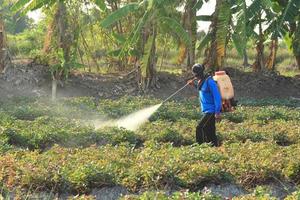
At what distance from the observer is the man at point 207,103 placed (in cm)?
848

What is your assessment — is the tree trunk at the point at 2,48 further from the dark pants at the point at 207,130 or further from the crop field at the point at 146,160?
the dark pants at the point at 207,130

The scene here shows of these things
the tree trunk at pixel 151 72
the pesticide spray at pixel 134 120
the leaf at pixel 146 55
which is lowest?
the pesticide spray at pixel 134 120

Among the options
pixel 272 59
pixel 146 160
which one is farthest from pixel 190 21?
pixel 146 160

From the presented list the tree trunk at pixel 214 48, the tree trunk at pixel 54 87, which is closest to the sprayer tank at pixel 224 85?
the tree trunk at pixel 214 48

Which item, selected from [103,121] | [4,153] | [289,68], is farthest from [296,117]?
[289,68]

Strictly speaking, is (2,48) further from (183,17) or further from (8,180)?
(8,180)

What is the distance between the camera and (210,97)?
28.5 feet

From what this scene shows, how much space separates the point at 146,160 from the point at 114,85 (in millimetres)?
9932

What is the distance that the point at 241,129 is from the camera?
983 centimetres

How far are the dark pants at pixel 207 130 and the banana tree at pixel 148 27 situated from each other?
4702 millimetres

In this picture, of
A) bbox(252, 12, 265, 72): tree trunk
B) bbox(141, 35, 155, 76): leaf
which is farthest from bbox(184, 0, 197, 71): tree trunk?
bbox(252, 12, 265, 72): tree trunk

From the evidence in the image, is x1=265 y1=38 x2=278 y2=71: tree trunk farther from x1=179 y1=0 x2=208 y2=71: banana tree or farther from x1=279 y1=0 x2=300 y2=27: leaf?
x1=279 y1=0 x2=300 y2=27: leaf

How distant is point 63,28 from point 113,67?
4.33m

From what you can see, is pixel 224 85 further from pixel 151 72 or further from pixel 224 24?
pixel 151 72
